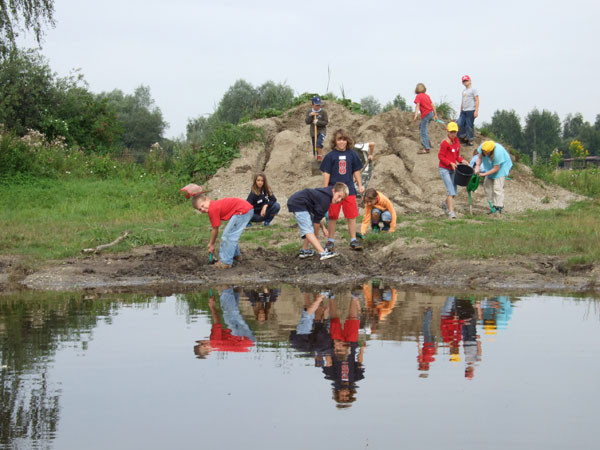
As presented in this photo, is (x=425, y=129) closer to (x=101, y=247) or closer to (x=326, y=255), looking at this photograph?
(x=326, y=255)

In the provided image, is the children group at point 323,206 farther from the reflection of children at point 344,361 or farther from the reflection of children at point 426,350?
the reflection of children at point 426,350

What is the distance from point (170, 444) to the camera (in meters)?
5.07

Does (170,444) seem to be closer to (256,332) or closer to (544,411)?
(544,411)

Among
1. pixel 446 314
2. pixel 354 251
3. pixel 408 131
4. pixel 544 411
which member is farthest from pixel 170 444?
pixel 408 131

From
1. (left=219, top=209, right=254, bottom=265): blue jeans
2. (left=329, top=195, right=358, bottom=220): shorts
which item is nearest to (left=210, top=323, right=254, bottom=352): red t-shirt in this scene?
(left=219, top=209, right=254, bottom=265): blue jeans

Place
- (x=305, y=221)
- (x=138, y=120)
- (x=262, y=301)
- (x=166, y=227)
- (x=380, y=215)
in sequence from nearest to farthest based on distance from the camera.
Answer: (x=262, y=301), (x=305, y=221), (x=380, y=215), (x=166, y=227), (x=138, y=120)

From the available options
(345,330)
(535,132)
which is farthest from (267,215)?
(535,132)

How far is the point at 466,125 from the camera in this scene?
74.2 ft

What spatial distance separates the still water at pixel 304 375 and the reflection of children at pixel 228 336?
2 cm

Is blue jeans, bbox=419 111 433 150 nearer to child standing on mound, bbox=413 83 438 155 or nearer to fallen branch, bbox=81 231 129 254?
child standing on mound, bbox=413 83 438 155

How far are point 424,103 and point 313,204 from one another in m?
9.98

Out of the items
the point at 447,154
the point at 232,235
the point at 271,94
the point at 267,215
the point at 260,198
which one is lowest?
the point at 232,235

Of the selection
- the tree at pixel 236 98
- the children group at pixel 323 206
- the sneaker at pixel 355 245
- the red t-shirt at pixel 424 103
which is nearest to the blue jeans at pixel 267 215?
the children group at pixel 323 206

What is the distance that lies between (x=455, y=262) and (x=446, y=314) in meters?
3.95
